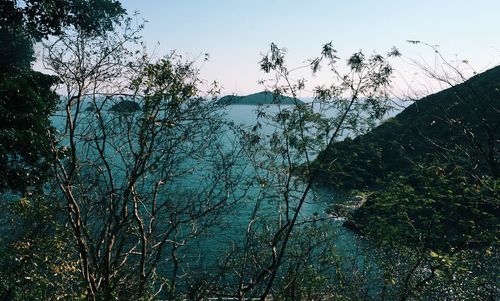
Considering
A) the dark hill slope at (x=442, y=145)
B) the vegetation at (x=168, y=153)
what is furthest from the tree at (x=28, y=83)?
the dark hill slope at (x=442, y=145)

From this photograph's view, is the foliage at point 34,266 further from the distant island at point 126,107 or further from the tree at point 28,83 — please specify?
the distant island at point 126,107

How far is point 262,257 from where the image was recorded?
17.7m

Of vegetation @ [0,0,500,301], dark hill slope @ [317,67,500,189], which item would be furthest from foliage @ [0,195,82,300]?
dark hill slope @ [317,67,500,189]

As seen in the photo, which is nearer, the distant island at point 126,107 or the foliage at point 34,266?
the foliage at point 34,266

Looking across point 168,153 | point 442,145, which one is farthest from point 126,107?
point 442,145

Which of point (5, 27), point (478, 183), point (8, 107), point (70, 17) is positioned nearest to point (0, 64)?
point (5, 27)

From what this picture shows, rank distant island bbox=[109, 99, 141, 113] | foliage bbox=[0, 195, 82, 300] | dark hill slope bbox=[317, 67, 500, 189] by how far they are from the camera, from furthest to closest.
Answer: distant island bbox=[109, 99, 141, 113]
dark hill slope bbox=[317, 67, 500, 189]
foliage bbox=[0, 195, 82, 300]

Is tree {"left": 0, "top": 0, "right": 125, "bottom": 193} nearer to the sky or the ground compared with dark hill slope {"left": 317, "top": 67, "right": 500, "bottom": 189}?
nearer to the sky

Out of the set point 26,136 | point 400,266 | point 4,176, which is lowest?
point 400,266

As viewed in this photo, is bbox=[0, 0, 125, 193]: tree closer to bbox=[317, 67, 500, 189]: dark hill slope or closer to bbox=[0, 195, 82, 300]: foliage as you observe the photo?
bbox=[0, 195, 82, 300]: foliage

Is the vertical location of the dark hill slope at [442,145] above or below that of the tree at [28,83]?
below

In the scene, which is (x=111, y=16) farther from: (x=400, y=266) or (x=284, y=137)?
(x=400, y=266)

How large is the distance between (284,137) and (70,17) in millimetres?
8560

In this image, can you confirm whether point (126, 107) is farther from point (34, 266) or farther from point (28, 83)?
point (34, 266)
